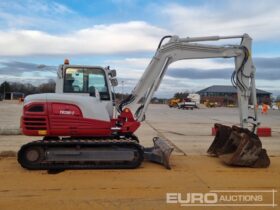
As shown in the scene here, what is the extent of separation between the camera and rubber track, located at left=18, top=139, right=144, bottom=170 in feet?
29.6

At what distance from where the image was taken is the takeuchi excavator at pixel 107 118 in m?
9.08

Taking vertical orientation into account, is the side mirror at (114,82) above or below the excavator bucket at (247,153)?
above

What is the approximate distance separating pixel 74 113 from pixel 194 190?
3.42m

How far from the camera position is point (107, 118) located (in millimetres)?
9469

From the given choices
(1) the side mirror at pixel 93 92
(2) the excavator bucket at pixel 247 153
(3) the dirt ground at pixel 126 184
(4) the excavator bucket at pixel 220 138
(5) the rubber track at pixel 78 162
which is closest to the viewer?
(3) the dirt ground at pixel 126 184

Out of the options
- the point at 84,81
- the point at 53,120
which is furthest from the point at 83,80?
the point at 53,120

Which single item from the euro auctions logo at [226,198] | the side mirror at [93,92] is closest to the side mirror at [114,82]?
the side mirror at [93,92]

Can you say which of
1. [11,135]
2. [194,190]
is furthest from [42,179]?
[11,135]

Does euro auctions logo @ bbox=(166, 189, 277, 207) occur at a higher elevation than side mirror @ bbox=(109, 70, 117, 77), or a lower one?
lower

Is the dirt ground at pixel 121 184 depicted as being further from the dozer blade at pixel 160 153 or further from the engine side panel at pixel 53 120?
the engine side panel at pixel 53 120

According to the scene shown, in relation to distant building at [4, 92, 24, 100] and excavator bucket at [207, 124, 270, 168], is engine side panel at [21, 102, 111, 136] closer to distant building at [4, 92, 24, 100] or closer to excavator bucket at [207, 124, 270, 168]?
excavator bucket at [207, 124, 270, 168]

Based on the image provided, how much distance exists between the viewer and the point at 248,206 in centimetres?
639

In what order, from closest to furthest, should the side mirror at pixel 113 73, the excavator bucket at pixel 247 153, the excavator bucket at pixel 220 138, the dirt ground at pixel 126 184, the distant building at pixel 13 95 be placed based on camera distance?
the dirt ground at pixel 126 184
the excavator bucket at pixel 247 153
the side mirror at pixel 113 73
the excavator bucket at pixel 220 138
the distant building at pixel 13 95

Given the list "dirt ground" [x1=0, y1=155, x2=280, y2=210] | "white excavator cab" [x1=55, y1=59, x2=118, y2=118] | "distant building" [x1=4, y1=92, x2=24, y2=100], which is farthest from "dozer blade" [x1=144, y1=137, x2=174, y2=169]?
"distant building" [x1=4, y1=92, x2=24, y2=100]
